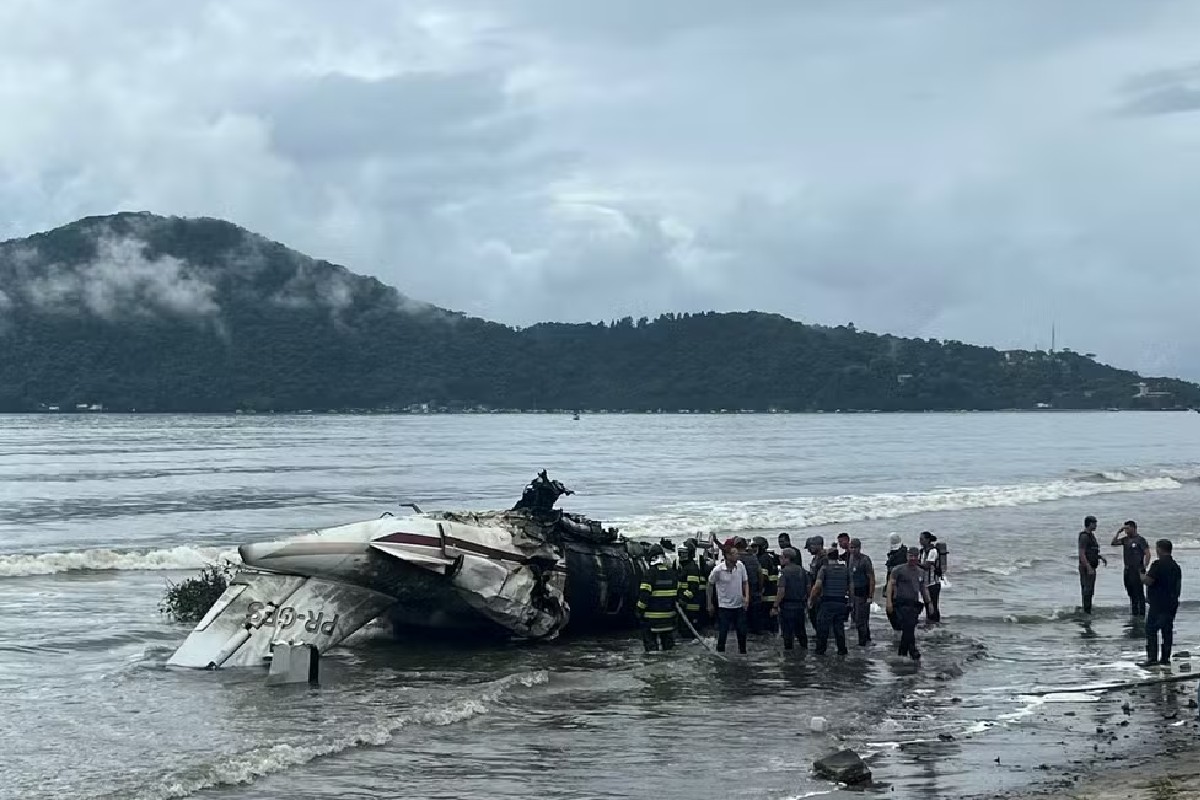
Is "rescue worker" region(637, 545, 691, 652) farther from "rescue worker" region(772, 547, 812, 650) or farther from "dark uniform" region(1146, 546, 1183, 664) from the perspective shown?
"dark uniform" region(1146, 546, 1183, 664)

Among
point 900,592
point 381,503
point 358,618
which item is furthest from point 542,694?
point 381,503

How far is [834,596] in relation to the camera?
19.0 m

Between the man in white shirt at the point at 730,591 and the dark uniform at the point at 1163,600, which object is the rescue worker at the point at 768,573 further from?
the dark uniform at the point at 1163,600

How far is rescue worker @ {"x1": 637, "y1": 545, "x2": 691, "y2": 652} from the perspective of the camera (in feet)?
63.6

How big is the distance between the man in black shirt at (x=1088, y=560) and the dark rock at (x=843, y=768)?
38.9ft

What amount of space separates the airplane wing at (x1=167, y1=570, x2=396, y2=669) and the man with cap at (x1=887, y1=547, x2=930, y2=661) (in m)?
7.22

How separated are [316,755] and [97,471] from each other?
6781 centimetres

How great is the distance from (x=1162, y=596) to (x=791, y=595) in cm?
491

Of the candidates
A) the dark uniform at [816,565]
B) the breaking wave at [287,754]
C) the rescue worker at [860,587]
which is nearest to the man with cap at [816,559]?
the dark uniform at [816,565]

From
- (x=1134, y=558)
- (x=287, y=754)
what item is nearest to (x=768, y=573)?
(x=1134, y=558)

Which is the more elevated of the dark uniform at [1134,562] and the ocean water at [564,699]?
the dark uniform at [1134,562]

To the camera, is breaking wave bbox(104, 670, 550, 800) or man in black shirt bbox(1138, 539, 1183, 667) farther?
man in black shirt bbox(1138, 539, 1183, 667)

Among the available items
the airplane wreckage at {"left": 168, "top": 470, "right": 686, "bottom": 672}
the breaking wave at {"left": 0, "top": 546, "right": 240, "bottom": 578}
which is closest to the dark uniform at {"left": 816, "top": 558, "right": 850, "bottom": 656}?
the airplane wreckage at {"left": 168, "top": 470, "right": 686, "bottom": 672}

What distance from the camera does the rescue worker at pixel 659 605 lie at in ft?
63.6
